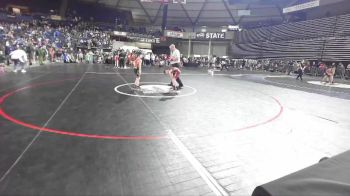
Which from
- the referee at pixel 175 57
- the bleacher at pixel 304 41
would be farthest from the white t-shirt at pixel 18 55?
the bleacher at pixel 304 41

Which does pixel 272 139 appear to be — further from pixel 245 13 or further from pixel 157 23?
pixel 157 23

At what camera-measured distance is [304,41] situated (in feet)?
92.2

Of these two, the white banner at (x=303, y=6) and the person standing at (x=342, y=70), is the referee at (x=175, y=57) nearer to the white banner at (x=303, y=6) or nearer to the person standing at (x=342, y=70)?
the person standing at (x=342, y=70)

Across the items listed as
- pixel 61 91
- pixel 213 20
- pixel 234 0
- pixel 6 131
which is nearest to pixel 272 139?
pixel 6 131

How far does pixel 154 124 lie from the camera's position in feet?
16.6

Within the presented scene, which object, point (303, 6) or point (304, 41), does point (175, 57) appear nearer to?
point (304, 41)

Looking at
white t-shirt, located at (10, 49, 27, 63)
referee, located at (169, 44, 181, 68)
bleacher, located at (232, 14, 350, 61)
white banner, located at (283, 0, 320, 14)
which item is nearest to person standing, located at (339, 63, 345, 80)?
bleacher, located at (232, 14, 350, 61)

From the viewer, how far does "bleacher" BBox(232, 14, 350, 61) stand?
24.5m

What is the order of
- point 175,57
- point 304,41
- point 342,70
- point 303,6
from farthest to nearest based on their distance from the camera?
1. point 303,6
2. point 304,41
3. point 342,70
4. point 175,57

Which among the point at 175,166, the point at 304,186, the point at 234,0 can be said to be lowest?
the point at 175,166

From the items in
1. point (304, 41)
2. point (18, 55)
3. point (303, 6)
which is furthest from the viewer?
point (303, 6)

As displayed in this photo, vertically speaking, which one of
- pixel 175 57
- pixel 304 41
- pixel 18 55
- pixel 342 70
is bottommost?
pixel 342 70

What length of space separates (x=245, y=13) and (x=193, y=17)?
10.3 meters

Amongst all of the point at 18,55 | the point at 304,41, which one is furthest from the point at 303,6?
the point at 18,55
